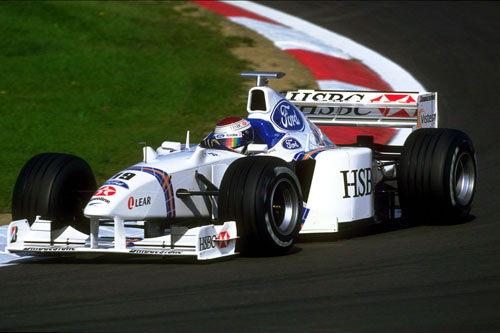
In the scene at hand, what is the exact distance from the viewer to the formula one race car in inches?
322

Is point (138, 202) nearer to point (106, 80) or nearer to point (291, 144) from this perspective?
point (291, 144)

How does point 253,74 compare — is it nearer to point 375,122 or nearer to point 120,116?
point 375,122

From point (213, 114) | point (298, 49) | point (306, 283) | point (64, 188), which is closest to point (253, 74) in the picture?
point (64, 188)

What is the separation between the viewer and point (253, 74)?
10.5m

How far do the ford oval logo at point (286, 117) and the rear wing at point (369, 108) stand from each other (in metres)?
1.52

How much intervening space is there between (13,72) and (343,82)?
703cm

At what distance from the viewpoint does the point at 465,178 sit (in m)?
10.5

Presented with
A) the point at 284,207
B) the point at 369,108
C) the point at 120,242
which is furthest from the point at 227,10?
the point at 120,242

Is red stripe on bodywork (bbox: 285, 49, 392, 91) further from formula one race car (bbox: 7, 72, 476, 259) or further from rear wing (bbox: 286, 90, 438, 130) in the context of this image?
formula one race car (bbox: 7, 72, 476, 259)

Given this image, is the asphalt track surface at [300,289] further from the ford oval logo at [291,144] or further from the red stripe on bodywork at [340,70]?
the red stripe on bodywork at [340,70]

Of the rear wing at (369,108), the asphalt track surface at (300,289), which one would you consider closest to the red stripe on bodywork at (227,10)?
the rear wing at (369,108)

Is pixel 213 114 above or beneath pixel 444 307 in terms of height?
above

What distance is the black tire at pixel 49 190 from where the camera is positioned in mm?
8867

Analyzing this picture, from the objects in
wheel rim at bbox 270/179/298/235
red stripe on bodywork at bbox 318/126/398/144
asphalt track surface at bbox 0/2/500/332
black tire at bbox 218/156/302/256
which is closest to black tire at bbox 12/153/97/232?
asphalt track surface at bbox 0/2/500/332
